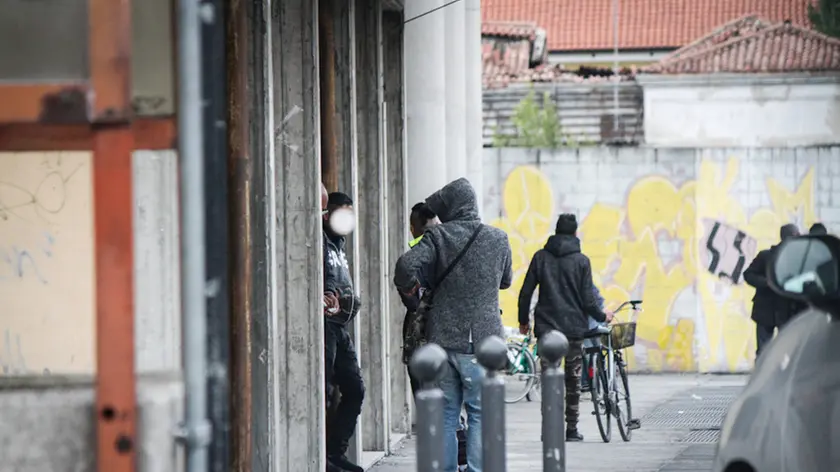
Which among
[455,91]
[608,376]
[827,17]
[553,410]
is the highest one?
[827,17]

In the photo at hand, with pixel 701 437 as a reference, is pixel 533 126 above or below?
above

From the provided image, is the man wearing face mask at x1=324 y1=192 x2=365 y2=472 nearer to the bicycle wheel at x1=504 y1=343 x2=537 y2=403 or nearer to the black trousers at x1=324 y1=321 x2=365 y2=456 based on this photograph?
the black trousers at x1=324 y1=321 x2=365 y2=456

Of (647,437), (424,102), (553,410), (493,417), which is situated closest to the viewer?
(493,417)

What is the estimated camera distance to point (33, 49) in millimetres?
5930

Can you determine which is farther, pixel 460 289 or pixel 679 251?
pixel 679 251

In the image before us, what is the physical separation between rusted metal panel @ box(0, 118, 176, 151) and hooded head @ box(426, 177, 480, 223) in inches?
130

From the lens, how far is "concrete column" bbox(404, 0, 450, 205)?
45.9 ft

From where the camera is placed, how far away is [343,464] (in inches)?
412

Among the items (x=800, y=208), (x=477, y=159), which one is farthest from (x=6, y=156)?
(x=800, y=208)

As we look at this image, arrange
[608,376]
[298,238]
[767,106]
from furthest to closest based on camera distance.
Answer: [767,106] → [608,376] → [298,238]

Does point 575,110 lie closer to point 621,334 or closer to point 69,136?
point 621,334

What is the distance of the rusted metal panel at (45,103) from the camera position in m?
5.88

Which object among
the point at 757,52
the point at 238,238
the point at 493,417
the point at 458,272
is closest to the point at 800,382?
the point at 493,417

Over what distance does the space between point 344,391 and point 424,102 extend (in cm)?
443
